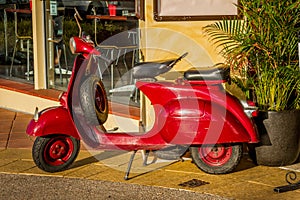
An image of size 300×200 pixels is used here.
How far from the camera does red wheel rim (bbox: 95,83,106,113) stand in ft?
21.9

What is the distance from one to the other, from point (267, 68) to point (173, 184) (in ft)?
4.51

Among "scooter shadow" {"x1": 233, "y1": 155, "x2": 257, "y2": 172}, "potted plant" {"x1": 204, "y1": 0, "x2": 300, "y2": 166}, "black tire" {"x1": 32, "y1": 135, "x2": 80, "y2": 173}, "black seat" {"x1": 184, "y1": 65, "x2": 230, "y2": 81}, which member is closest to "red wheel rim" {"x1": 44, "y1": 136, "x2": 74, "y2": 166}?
"black tire" {"x1": 32, "y1": 135, "x2": 80, "y2": 173}

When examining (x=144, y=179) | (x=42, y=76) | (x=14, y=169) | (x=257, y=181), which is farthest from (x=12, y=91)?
(x=257, y=181)

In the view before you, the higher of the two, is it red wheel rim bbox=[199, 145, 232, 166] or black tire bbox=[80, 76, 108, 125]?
black tire bbox=[80, 76, 108, 125]

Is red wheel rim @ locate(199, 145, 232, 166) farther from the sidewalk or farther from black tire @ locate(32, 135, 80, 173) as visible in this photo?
black tire @ locate(32, 135, 80, 173)

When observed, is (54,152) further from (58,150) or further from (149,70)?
(149,70)

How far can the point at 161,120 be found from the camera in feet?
21.2

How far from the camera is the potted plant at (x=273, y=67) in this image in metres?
6.59

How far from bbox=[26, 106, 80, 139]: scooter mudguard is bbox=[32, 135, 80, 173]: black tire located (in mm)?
127

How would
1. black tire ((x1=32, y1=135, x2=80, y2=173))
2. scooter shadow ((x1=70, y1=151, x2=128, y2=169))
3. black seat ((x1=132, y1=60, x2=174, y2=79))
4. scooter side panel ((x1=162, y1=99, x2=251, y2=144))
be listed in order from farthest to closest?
scooter shadow ((x1=70, y1=151, x2=128, y2=169)) → black tire ((x1=32, y1=135, x2=80, y2=173)) → black seat ((x1=132, y1=60, x2=174, y2=79)) → scooter side panel ((x1=162, y1=99, x2=251, y2=144))

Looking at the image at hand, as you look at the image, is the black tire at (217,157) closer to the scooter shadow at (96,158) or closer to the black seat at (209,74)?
the black seat at (209,74)

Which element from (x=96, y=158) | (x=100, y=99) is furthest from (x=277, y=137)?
(x=96, y=158)

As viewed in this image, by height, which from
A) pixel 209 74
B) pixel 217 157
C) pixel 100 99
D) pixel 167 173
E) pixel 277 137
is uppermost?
pixel 209 74

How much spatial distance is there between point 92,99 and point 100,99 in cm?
19
